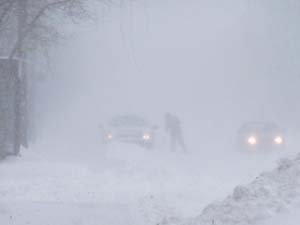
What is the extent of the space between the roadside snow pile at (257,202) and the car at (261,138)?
17.8m

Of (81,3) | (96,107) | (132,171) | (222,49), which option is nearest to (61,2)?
(81,3)

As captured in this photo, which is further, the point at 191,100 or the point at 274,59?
the point at 191,100

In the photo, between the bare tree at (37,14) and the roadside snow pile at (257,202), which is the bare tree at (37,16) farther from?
the roadside snow pile at (257,202)

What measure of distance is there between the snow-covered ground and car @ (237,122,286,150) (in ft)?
20.0

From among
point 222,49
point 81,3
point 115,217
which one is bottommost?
point 115,217

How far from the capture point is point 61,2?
A: 38.6ft

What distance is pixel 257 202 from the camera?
668 cm

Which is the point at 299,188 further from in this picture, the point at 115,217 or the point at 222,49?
the point at 222,49

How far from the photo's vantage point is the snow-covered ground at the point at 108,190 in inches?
386

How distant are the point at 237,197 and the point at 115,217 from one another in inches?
124

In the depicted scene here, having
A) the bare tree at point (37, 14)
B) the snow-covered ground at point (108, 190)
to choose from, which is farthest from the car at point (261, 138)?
the bare tree at point (37, 14)

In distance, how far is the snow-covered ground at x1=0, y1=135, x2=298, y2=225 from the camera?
9805 mm

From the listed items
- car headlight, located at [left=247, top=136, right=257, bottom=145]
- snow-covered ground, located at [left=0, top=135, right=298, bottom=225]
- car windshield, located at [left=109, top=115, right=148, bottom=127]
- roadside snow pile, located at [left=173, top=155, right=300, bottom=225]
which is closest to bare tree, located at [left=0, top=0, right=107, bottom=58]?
snow-covered ground, located at [left=0, top=135, right=298, bottom=225]

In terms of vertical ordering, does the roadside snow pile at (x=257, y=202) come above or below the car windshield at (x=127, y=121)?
below
